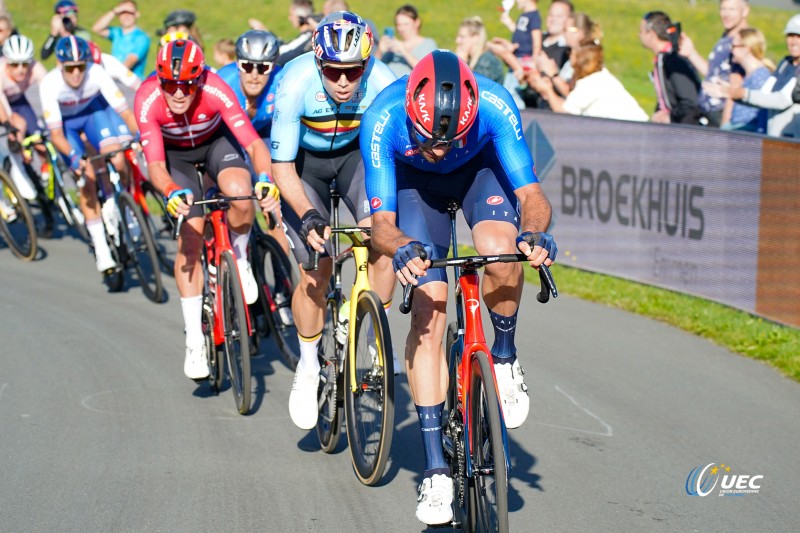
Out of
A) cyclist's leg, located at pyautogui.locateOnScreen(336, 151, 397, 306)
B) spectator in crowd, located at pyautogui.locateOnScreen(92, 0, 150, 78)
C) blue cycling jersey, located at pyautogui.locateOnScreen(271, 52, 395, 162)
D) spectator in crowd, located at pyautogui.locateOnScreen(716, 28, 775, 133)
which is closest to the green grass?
spectator in crowd, located at pyautogui.locateOnScreen(92, 0, 150, 78)

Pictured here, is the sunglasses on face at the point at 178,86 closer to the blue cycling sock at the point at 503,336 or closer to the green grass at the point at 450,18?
the blue cycling sock at the point at 503,336

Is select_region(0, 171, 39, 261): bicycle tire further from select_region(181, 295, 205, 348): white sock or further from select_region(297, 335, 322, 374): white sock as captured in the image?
select_region(297, 335, 322, 374): white sock

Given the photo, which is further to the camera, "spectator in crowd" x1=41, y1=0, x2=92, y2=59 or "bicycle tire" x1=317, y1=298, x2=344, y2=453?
"spectator in crowd" x1=41, y1=0, x2=92, y2=59

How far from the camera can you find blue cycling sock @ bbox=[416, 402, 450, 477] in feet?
16.4

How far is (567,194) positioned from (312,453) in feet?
18.4

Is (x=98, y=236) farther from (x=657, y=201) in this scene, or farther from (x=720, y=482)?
(x=720, y=482)

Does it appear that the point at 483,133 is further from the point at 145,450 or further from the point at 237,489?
the point at 145,450

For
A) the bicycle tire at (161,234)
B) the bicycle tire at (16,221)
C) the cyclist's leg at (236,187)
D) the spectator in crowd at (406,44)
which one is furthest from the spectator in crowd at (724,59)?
the bicycle tire at (16,221)

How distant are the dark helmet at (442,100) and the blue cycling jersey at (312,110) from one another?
5.60 ft

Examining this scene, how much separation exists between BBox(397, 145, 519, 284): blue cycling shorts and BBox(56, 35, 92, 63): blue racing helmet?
6.02 m

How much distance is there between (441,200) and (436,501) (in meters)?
1.54

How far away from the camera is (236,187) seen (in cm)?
779

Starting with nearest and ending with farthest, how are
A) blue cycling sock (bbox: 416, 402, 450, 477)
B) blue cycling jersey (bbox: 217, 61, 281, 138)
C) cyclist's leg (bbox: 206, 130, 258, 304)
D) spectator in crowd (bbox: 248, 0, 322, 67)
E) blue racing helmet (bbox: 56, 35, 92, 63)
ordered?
blue cycling sock (bbox: 416, 402, 450, 477) < cyclist's leg (bbox: 206, 130, 258, 304) < blue cycling jersey (bbox: 217, 61, 281, 138) < blue racing helmet (bbox: 56, 35, 92, 63) < spectator in crowd (bbox: 248, 0, 322, 67)

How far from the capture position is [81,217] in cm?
1240
